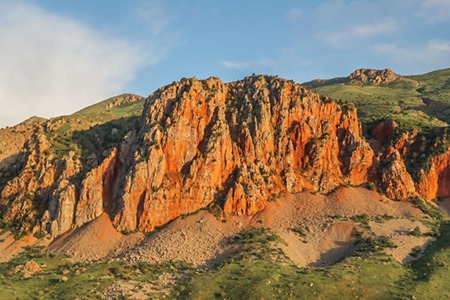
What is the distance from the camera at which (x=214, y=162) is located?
287 ft

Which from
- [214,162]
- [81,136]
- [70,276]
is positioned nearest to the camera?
[70,276]

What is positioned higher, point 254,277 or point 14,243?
point 14,243

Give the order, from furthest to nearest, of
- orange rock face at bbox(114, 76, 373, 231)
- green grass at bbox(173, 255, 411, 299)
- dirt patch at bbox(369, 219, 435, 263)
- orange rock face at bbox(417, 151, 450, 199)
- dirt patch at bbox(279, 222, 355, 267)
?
1. orange rock face at bbox(417, 151, 450, 199)
2. orange rock face at bbox(114, 76, 373, 231)
3. dirt patch at bbox(279, 222, 355, 267)
4. dirt patch at bbox(369, 219, 435, 263)
5. green grass at bbox(173, 255, 411, 299)

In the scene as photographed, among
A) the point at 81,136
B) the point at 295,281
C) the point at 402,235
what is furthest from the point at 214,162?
the point at 81,136

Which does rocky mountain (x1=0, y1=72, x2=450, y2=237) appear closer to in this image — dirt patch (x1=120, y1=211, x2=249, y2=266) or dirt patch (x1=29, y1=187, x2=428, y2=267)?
dirt patch (x1=29, y1=187, x2=428, y2=267)

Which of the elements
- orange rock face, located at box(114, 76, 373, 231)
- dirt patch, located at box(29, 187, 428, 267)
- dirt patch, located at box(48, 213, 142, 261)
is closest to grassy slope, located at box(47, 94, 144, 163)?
orange rock face, located at box(114, 76, 373, 231)

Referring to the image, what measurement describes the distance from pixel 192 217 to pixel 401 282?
135ft

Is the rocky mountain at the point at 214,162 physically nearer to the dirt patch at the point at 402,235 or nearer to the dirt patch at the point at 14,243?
the dirt patch at the point at 14,243

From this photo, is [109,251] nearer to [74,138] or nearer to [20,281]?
[20,281]

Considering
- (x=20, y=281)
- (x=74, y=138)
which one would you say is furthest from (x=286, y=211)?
(x=74, y=138)

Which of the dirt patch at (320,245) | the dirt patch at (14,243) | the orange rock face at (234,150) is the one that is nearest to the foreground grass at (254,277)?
the dirt patch at (320,245)

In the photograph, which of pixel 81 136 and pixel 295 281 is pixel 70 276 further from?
pixel 81 136

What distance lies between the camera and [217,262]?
68625 millimetres

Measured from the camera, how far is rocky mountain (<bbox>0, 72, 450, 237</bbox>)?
273 feet
